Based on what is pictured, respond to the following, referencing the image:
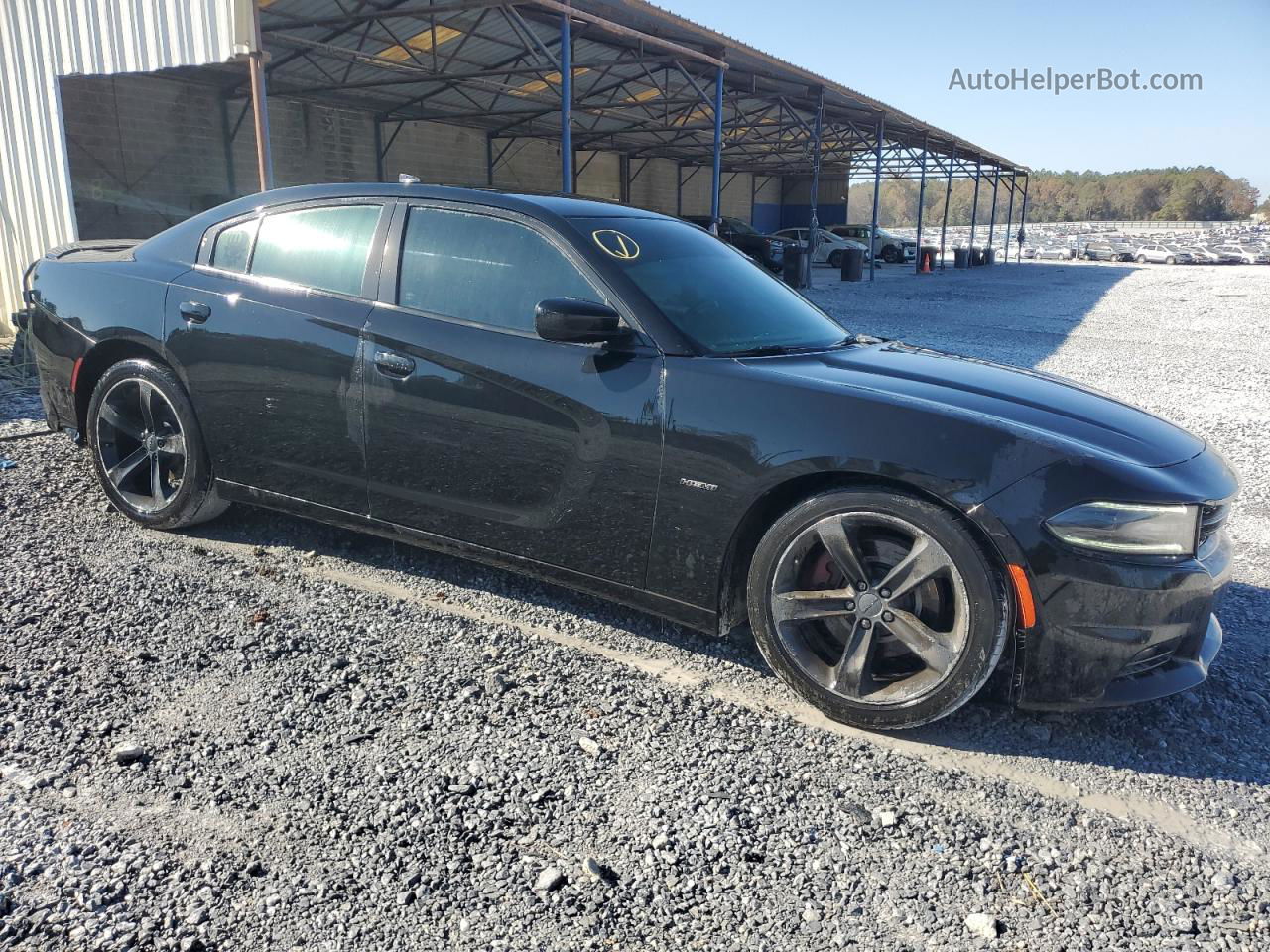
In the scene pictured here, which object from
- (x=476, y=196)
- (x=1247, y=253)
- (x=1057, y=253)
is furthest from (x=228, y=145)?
(x=1247, y=253)

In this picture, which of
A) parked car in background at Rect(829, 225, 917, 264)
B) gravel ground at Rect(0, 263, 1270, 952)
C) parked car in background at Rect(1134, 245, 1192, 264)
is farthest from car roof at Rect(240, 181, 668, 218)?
parked car in background at Rect(1134, 245, 1192, 264)

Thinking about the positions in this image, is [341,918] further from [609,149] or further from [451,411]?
[609,149]

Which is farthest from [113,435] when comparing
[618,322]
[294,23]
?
[294,23]

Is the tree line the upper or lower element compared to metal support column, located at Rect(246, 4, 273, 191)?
upper

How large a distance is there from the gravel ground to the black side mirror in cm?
112

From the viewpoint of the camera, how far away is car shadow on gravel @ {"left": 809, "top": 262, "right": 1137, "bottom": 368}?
12.0 metres

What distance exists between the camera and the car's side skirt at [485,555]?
10.1 feet

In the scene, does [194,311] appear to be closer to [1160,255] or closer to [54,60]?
[54,60]

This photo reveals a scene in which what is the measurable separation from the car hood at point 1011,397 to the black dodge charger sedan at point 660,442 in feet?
0.06

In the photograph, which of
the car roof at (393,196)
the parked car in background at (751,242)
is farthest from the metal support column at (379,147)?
the car roof at (393,196)

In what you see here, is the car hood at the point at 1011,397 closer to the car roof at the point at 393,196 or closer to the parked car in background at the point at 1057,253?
the car roof at the point at 393,196

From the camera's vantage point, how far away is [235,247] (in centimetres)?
399

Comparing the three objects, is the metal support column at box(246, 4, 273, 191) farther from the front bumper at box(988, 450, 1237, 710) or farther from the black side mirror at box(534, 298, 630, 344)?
the front bumper at box(988, 450, 1237, 710)

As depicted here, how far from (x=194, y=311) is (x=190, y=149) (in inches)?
642
